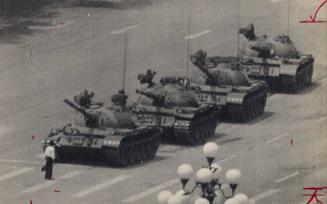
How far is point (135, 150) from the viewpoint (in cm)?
9600

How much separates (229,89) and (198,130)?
18.4 ft

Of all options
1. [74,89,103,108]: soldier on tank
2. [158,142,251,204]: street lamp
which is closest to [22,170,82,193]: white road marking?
[74,89,103,108]: soldier on tank

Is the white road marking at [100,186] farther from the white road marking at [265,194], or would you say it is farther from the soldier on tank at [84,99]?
the white road marking at [265,194]

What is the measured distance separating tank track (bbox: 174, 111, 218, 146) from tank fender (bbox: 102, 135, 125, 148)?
5.53m

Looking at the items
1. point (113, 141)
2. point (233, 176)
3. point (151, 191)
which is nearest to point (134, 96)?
point (113, 141)

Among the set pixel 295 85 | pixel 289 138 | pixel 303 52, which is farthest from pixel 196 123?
pixel 303 52

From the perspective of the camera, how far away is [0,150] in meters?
99.4

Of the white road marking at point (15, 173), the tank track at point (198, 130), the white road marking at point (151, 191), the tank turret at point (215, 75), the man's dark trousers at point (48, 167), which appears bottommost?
the white road marking at point (151, 191)

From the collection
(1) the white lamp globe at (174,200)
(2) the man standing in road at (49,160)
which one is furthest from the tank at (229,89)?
(1) the white lamp globe at (174,200)

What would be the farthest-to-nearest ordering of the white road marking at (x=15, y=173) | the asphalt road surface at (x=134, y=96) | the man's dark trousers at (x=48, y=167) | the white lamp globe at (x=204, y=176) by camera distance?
Answer: the white road marking at (x=15, y=173) < the man's dark trousers at (x=48, y=167) < the asphalt road surface at (x=134, y=96) < the white lamp globe at (x=204, y=176)

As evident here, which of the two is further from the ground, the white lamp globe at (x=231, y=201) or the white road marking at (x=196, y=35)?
the white road marking at (x=196, y=35)

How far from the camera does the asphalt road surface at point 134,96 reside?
9275 centimetres

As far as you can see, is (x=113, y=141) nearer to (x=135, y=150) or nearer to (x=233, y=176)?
(x=135, y=150)

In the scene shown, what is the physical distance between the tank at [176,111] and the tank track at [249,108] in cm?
301
